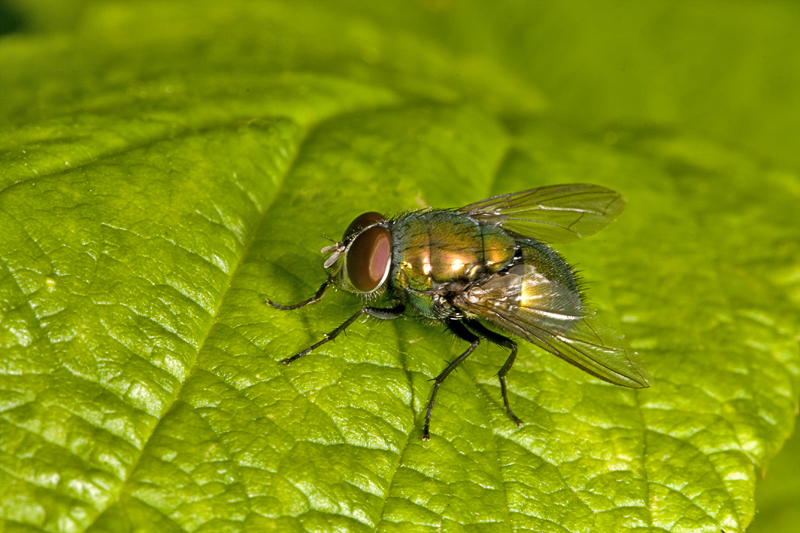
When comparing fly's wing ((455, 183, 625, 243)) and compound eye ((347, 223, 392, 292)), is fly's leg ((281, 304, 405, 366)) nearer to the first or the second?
compound eye ((347, 223, 392, 292))

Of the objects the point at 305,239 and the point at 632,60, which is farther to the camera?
the point at 632,60

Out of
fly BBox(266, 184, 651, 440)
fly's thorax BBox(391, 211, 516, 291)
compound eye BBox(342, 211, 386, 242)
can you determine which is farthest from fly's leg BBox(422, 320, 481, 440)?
compound eye BBox(342, 211, 386, 242)

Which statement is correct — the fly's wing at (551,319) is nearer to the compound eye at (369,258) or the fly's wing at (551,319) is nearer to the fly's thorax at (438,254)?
the fly's thorax at (438,254)

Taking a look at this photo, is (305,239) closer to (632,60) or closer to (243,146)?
(243,146)

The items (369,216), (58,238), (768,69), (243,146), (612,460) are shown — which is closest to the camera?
(58,238)

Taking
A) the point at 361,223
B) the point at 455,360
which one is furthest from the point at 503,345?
the point at 361,223

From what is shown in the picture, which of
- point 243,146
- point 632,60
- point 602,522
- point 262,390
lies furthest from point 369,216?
point 632,60

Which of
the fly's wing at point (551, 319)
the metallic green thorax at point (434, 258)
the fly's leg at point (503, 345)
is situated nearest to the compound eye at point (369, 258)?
the metallic green thorax at point (434, 258)
